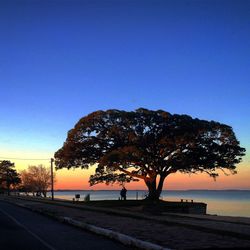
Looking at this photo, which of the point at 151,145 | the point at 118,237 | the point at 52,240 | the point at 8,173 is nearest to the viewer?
the point at 52,240

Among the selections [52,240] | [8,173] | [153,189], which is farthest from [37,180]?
[52,240]

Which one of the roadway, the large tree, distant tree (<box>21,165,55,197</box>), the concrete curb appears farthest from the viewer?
distant tree (<box>21,165,55,197</box>)

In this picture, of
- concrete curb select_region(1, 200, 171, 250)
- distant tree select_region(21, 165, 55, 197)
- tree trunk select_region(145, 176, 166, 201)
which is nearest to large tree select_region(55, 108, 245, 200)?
tree trunk select_region(145, 176, 166, 201)

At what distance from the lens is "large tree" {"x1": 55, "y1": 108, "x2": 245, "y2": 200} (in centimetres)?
5034

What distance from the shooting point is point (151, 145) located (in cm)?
5150

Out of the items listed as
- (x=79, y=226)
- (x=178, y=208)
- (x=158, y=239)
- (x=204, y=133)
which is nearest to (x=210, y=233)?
(x=158, y=239)

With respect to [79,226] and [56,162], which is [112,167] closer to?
[56,162]

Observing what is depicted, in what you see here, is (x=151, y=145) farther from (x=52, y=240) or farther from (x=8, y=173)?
(x=8, y=173)

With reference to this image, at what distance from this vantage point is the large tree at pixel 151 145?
5034 centimetres

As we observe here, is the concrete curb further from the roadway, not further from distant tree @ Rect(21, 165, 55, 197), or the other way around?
distant tree @ Rect(21, 165, 55, 197)

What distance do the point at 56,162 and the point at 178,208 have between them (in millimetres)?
15416

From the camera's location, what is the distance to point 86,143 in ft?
175

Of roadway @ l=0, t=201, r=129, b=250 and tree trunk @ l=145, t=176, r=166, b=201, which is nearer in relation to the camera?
roadway @ l=0, t=201, r=129, b=250

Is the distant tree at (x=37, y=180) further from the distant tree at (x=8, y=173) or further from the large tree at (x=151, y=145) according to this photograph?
the large tree at (x=151, y=145)
